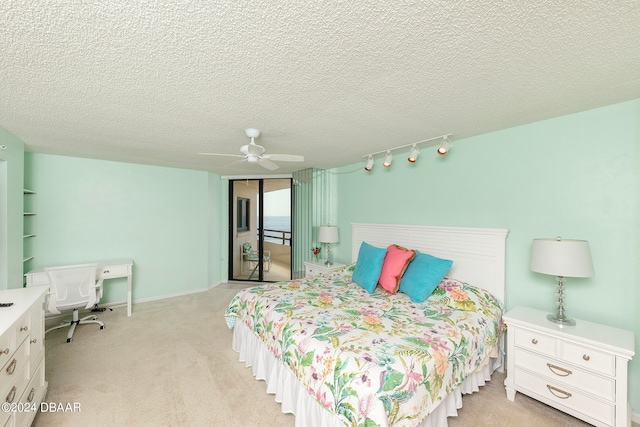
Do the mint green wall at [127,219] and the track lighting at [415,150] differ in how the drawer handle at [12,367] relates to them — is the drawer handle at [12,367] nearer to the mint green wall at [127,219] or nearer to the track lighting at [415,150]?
the mint green wall at [127,219]

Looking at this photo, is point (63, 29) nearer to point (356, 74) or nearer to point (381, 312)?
point (356, 74)

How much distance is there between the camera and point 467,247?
2730mm

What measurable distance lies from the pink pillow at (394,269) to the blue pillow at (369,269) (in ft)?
0.20

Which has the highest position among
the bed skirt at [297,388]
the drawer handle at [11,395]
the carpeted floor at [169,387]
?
the drawer handle at [11,395]

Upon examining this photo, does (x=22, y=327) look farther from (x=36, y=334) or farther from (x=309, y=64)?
(x=309, y=64)

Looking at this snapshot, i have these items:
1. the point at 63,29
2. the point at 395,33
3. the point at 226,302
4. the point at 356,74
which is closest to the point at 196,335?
the point at 226,302

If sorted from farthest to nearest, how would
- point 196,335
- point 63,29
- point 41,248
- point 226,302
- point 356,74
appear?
1. point 226,302
2. point 41,248
3. point 196,335
4. point 356,74
5. point 63,29

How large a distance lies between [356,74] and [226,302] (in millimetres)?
4005

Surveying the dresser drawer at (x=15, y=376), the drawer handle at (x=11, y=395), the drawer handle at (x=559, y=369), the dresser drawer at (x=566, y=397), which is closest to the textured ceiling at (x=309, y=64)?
the dresser drawer at (x=15, y=376)

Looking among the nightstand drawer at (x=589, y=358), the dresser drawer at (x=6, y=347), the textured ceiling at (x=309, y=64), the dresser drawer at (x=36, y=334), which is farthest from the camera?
the dresser drawer at (x=36, y=334)

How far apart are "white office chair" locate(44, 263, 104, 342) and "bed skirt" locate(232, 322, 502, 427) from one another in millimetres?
2012

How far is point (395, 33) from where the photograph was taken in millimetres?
1165

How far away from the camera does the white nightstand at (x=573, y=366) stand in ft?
5.38


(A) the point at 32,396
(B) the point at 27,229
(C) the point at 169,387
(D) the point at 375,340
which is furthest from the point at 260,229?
(D) the point at 375,340
